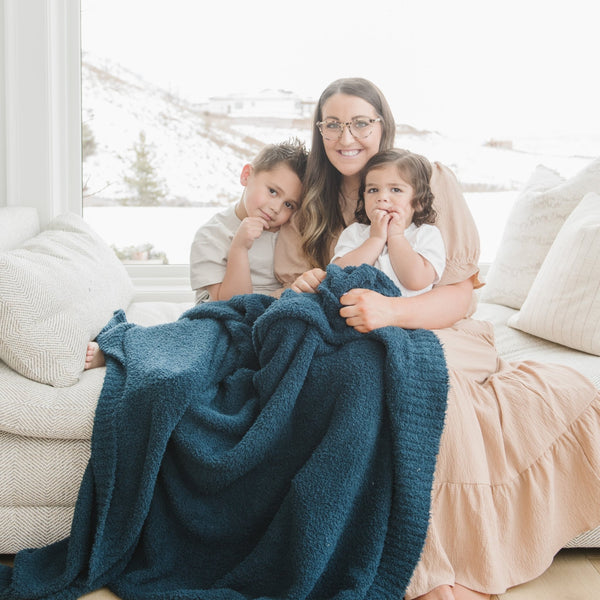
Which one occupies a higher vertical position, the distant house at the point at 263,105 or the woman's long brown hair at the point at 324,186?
the distant house at the point at 263,105

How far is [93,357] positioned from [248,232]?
566 mm

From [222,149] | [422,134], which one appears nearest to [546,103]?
[422,134]

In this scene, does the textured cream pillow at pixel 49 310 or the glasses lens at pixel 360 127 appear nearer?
the textured cream pillow at pixel 49 310

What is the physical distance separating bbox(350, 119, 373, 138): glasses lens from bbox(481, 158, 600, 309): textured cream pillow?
784mm

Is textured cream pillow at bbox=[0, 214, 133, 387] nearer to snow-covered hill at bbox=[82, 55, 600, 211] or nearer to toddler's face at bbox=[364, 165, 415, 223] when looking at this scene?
toddler's face at bbox=[364, 165, 415, 223]

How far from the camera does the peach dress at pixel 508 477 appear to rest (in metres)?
1.40

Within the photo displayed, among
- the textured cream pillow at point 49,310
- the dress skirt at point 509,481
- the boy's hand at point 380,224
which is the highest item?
the boy's hand at point 380,224

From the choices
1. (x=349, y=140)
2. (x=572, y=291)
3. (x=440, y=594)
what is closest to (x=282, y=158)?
(x=349, y=140)

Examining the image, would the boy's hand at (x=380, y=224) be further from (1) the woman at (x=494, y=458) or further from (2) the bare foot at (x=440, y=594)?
(2) the bare foot at (x=440, y=594)

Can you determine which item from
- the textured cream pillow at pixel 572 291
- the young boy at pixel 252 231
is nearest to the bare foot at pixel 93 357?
the young boy at pixel 252 231

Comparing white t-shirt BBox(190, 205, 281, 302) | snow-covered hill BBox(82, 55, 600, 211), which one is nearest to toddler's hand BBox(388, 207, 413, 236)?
white t-shirt BBox(190, 205, 281, 302)

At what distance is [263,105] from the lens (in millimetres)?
2877

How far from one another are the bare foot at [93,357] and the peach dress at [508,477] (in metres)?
0.85

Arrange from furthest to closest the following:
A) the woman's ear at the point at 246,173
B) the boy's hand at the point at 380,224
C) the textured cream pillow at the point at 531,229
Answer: the textured cream pillow at the point at 531,229
the woman's ear at the point at 246,173
the boy's hand at the point at 380,224
